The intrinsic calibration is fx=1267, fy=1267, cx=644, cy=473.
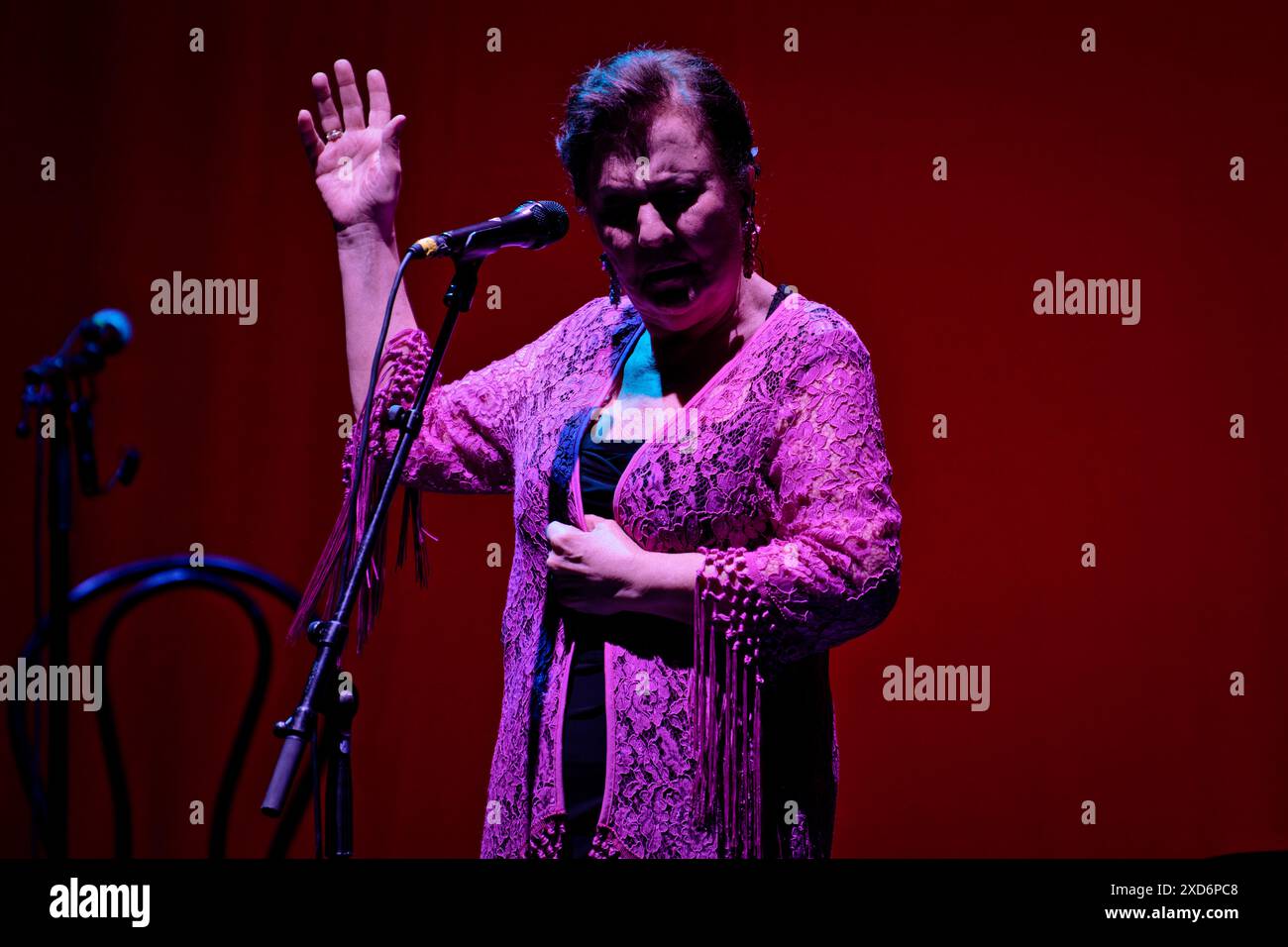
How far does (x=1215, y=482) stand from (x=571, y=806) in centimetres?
194

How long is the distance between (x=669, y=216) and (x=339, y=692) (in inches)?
28.3

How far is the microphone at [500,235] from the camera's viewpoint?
64.1 inches

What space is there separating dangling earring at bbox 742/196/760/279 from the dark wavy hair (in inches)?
1.7

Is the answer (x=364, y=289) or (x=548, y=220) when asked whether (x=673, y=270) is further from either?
(x=364, y=289)

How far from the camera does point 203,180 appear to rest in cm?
288

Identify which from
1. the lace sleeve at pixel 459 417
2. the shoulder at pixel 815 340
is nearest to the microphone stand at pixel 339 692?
the lace sleeve at pixel 459 417

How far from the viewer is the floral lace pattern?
153 centimetres

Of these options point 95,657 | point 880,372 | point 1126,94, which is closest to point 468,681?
point 95,657

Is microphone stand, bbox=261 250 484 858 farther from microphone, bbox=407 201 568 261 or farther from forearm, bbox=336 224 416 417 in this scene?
forearm, bbox=336 224 416 417

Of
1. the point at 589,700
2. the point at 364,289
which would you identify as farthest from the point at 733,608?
the point at 364,289

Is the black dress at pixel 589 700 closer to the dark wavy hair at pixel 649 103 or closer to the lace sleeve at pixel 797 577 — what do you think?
the lace sleeve at pixel 797 577

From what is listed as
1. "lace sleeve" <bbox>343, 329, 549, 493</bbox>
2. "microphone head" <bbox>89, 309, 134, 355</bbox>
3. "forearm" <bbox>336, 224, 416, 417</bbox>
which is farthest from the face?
"microphone head" <bbox>89, 309, 134, 355</bbox>
